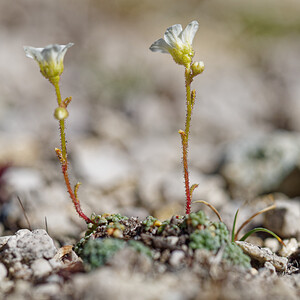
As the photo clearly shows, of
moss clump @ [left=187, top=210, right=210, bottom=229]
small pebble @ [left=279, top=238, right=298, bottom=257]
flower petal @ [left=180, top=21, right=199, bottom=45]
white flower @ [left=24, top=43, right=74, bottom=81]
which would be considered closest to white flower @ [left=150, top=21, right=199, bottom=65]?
flower petal @ [left=180, top=21, right=199, bottom=45]

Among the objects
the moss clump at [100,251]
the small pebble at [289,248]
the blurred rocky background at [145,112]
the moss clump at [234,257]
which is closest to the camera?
the moss clump at [100,251]

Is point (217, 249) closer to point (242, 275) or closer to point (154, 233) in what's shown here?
point (242, 275)

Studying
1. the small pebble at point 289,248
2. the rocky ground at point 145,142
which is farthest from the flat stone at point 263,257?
the small pebble at point 289,248

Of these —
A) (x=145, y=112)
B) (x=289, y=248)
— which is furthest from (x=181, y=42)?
(x=145, y=112)

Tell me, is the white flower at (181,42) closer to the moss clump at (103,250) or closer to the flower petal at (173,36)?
the flower petal at (173,36)

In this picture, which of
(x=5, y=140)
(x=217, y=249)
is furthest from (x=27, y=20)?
(x=217, y=249)

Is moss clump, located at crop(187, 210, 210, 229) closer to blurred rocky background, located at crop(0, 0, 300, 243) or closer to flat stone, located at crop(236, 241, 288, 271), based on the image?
flat stone, located at crop(236, 241, 288, 271)

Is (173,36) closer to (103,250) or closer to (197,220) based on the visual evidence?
(197,220)
